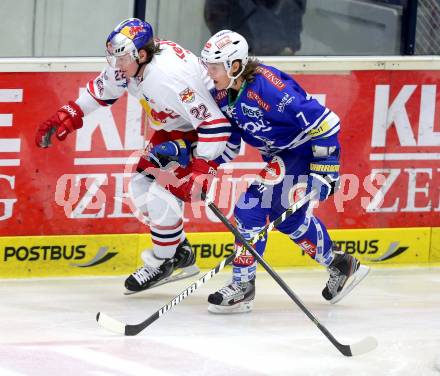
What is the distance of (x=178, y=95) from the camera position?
554 centimetres

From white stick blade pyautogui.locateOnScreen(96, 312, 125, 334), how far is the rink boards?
110 cm

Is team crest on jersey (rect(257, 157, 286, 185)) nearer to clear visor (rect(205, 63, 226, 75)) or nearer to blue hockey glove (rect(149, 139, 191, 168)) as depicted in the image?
blue hockey glove (rect(149, 139, 191, 168))

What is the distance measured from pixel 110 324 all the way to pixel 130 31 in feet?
4.26

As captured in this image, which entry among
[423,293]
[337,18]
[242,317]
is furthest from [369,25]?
[242,317]

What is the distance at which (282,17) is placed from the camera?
6855 millimetres

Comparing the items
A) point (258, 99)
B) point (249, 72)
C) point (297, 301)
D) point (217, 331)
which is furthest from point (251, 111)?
point (217, 331)

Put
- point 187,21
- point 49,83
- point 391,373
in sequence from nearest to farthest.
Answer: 1. point 391,373
2. point 49,83
3. point 187,21

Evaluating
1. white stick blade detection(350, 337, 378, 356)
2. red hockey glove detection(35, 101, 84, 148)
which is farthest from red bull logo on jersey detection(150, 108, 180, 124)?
white stick blade detection(350, 337, 378, 356)

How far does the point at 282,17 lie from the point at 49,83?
4.66 feet

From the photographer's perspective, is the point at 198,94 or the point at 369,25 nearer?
the point at 198,94

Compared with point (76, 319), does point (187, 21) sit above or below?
above

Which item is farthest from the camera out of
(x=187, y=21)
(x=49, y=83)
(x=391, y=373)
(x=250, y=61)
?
(x=187, y=21)

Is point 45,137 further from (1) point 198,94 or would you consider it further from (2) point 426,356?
(2) point 426,356

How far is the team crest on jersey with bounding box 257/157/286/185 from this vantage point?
5609 mm
